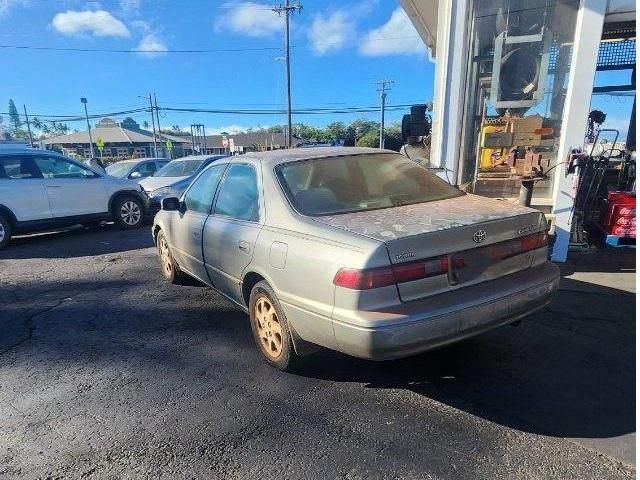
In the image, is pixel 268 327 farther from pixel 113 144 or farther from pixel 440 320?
pixel 113 144

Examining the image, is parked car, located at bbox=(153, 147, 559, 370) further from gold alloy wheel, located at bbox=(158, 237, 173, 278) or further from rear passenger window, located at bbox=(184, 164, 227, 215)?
gold alloy wheel, located at bbox=(158, 237, 173, 278)

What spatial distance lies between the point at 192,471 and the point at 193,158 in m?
10.2

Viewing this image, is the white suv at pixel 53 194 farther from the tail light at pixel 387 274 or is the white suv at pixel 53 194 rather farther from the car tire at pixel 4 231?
the tail light at pixel 387 274

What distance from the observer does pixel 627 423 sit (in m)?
2.36

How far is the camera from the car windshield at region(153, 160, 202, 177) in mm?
10867

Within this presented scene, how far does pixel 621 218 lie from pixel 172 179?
938 centimetres

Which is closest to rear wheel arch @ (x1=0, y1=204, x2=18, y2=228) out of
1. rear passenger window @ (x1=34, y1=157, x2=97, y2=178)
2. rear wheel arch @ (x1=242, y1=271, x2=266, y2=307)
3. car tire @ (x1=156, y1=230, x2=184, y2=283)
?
rear passenger window @ (x1=34, y1=157, x2=97, y2=178)

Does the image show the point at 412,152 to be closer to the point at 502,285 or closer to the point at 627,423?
the point at 502,285

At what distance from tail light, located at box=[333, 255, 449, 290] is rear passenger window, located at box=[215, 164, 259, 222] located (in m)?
1.10

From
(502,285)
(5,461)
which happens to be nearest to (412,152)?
(502,285)

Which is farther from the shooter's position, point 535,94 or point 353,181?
point 535,94

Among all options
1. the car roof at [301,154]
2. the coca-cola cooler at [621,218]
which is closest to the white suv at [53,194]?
the car roof at [301,154]

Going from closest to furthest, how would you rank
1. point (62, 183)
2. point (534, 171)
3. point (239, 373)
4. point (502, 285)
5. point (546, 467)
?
point (546, 467) → point (502, 285) → point (239, 373) → point (534, 171) → point (62, 183)

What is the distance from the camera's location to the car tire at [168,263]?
5.03 m
